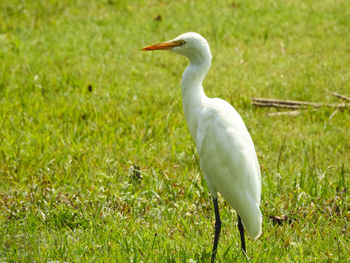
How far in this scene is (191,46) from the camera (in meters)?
3.19

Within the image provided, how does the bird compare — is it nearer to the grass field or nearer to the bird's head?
the bird's head

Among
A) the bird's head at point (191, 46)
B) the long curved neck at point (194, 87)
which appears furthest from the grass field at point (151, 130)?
the bird's head at point (191, 46)

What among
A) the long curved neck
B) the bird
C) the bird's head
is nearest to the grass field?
the bird

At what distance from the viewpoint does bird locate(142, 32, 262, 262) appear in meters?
3.01

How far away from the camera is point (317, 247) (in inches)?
121

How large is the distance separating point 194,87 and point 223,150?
0.47 meters

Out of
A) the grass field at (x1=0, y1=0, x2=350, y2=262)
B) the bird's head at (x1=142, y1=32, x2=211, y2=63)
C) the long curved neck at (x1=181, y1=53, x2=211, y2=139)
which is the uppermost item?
the bird's head at (x1=142, y1=32, x2=211, y2=63)

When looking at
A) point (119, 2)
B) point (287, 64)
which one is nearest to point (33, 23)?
point (119, 2)

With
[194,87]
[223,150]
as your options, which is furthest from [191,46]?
[223,150]

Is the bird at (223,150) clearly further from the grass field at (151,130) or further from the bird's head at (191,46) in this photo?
the grass field at (151,130)

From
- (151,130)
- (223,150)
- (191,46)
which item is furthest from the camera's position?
(151,130)

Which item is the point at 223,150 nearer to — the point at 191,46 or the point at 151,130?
the point at 191,46

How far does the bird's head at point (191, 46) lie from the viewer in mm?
3166

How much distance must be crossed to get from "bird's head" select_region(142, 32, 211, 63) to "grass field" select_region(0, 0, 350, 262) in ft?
3.73
